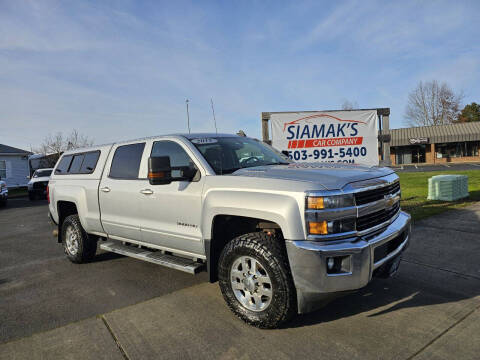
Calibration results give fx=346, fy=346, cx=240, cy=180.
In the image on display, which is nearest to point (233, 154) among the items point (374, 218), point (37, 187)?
point (374, 218)

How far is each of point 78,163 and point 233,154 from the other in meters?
2.97

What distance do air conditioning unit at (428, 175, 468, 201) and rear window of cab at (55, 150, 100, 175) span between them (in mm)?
8710

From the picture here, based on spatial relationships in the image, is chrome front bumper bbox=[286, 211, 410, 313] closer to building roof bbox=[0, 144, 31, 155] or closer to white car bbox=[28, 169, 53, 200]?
white car bbox=[28, 169, 53, 200]

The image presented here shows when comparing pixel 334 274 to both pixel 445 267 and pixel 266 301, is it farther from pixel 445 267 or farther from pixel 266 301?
pixel 445 267

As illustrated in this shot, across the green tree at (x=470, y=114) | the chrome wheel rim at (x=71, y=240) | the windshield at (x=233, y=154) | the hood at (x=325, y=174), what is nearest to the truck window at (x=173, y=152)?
the windshield at (x=233, y=154)

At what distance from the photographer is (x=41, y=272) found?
5.25 metres

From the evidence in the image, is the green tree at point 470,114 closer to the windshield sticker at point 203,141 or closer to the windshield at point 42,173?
the windshield at point 42,173

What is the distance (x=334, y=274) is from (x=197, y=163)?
5.96 feet

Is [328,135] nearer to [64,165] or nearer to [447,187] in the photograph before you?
[447,187]

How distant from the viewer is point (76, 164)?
5656mm

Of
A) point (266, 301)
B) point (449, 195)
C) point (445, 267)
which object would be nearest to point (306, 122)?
point (449, 195)

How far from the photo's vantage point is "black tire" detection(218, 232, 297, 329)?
2.94 m

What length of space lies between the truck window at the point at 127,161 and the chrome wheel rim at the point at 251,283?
1929 mm

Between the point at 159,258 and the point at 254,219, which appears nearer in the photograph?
the point at 254,219
